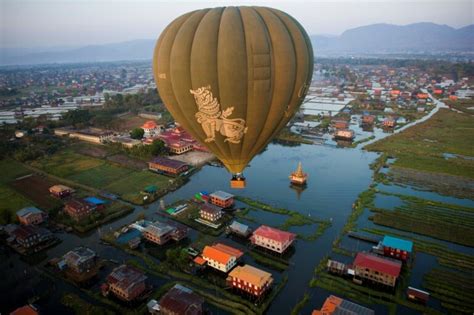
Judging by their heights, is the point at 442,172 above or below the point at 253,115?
below

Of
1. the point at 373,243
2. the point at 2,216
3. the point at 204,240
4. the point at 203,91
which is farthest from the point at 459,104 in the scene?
the point at 2,216

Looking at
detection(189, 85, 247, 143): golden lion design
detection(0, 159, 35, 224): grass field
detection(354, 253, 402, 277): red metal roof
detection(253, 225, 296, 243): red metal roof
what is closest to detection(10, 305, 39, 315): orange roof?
detection(0, 159, 35, 224): grass field

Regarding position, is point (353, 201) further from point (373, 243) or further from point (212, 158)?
point (212, 158)

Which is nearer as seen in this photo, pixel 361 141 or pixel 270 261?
pixel 270 261

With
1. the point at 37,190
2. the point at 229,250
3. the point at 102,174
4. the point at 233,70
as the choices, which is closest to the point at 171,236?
the point at 229,250

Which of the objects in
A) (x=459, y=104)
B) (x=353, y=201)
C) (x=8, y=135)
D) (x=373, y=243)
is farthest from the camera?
(x=459, y=104)

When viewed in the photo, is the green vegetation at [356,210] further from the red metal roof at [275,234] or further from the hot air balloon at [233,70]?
the hot air balloon at [233,70]

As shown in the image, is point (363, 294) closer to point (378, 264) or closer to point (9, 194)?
point (378, 264)
